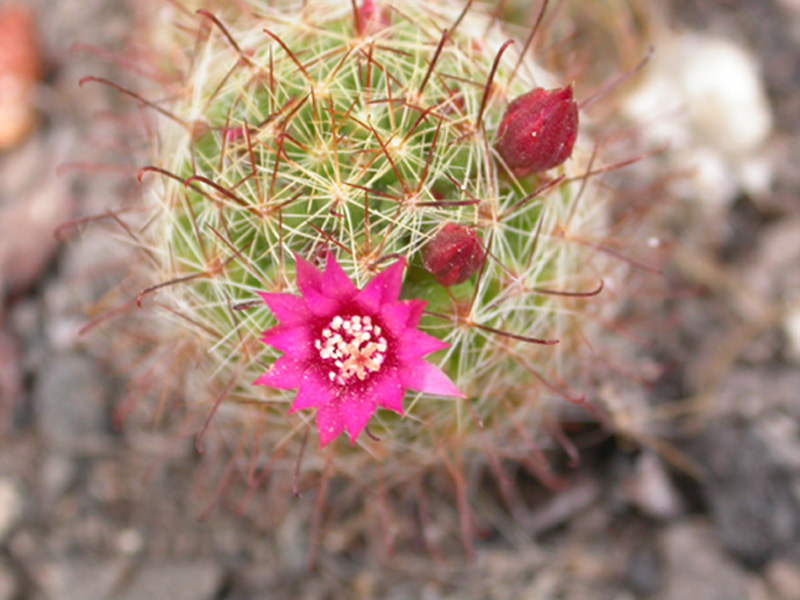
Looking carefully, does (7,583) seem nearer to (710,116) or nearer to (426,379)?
(426,379)

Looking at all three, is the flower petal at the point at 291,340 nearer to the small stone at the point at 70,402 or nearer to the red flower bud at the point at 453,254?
the red flower bud at the point at 453,254

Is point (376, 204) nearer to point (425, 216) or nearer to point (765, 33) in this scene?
point (425, 216)

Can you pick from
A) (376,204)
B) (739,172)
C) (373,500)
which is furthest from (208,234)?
(739,172)

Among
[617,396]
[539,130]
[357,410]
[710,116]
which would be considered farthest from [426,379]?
[710,116]

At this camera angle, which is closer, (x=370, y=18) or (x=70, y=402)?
(x=370, y=18)

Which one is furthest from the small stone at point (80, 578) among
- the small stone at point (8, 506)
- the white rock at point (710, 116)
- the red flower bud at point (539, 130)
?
the white rock at point (710, 116)

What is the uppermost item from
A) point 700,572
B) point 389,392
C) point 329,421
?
point 389,392
